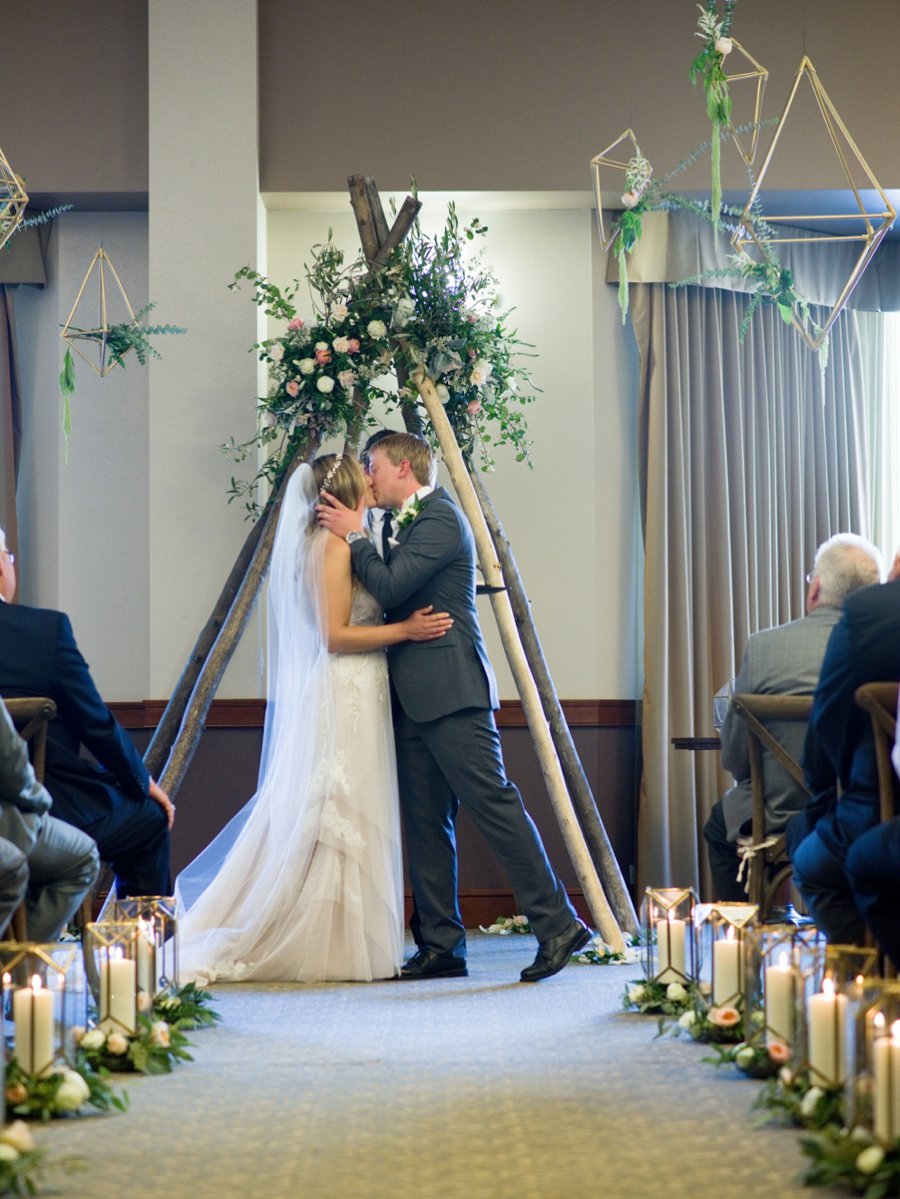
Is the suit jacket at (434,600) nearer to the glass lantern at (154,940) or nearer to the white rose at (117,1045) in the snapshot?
the glass lantern at (154,940)

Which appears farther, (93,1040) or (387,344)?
(387,344)

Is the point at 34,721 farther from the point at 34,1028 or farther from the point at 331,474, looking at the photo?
the point at 331,474

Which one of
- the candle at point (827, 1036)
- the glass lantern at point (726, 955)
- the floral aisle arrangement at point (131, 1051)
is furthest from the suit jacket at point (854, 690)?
the floral aisle arrangement at point (131, 1051)

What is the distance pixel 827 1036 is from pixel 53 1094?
1.39 m

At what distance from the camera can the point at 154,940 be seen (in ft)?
11.5

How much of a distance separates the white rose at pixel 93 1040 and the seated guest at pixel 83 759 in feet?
3.08

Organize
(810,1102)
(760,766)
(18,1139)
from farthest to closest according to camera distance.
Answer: (760,766), (810,1102), (18,1139)

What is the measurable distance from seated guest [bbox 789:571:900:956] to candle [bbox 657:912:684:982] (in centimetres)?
67

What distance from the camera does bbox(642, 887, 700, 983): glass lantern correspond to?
387cm

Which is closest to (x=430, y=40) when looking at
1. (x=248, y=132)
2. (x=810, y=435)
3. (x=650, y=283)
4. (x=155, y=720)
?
(x=248, y=132)

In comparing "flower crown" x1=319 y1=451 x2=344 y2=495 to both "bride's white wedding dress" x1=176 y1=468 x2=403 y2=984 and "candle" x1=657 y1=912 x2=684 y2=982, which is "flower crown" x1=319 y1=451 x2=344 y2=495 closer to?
"bride's white wedding dress" x1=176 y1=468 x2=403 y2=984

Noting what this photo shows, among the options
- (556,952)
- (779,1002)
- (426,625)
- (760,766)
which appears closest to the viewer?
(779,1002)

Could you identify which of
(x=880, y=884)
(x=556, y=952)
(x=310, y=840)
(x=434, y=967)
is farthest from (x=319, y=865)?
(x=880, y=884)

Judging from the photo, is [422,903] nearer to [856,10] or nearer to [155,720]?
[155,720]
